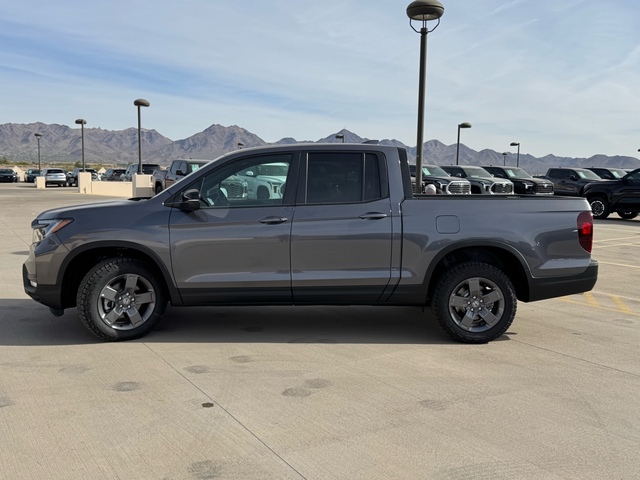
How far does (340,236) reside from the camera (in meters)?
5.59

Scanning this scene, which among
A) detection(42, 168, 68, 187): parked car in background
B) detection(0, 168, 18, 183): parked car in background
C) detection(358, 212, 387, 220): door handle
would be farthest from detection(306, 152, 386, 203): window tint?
detection(0, 168, 18, 183): parked car in background

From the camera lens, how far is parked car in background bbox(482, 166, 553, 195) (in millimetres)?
24797

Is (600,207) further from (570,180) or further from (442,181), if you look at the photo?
(442,181)

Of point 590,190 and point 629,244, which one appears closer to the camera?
point 629,244

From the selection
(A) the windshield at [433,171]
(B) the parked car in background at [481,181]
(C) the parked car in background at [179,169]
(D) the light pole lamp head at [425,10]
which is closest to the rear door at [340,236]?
(D) the light pole lamp head at [425,10]

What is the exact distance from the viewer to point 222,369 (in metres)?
4.95

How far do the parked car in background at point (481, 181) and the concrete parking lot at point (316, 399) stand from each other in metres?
16.5

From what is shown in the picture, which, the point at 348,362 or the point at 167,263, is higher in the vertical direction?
the point at 167,263

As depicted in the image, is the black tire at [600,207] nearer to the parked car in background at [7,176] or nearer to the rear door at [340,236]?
the rear door at [340,236]

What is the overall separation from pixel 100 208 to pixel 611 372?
4621mm

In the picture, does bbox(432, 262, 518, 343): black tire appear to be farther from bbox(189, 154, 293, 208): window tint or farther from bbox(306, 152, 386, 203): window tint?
bbox(189, 154, 293, 208): window tint

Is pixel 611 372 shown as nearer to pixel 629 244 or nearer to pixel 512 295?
pixel 512 295

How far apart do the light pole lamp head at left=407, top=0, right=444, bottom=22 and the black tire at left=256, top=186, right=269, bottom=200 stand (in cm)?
635

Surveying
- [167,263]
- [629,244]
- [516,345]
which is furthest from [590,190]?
[167,263]
